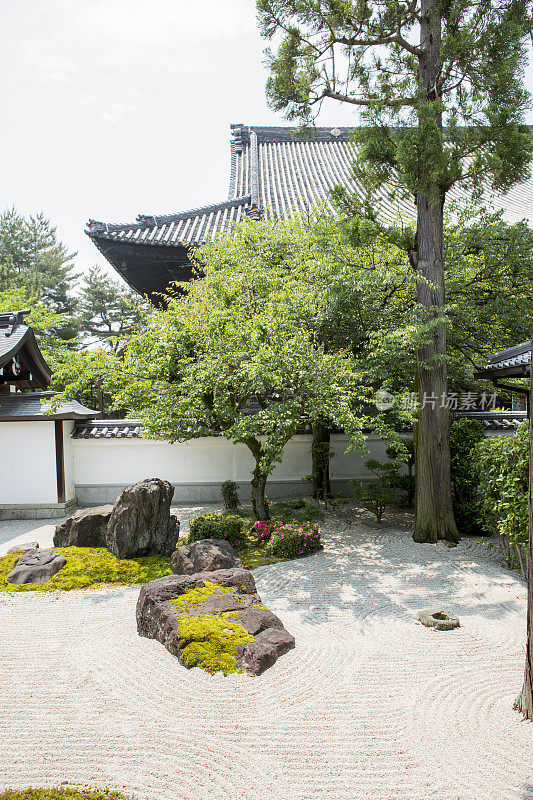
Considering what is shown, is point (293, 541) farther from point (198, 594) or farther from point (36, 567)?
point (36, 567)

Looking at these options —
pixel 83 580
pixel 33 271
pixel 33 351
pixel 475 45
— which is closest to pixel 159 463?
pixel 33 351

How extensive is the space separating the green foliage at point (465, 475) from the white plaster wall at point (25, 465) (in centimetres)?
863

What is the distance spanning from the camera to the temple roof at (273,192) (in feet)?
45.1

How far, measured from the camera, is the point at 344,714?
392 cm

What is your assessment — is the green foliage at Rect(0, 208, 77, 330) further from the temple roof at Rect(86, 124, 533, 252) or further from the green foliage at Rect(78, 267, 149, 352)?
the temple roof at Rect(86, 124, 533, 252)

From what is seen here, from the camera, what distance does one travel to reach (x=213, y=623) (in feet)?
16.6

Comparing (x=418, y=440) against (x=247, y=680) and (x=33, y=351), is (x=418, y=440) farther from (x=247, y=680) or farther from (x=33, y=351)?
(x=33, y=351)

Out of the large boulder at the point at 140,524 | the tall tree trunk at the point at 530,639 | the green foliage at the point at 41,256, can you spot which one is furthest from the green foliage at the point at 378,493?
the green foliage at the point at 41,256

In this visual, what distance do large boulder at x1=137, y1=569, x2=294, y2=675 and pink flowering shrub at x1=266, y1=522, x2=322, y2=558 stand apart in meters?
1.90

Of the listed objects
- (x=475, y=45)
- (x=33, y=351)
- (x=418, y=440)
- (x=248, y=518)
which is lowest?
(x=248, y=518)

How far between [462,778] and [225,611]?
2.76 meters

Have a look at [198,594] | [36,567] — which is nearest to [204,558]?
[198,594]

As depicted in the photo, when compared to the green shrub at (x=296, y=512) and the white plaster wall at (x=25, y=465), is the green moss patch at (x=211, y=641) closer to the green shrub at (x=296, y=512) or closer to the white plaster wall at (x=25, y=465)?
the green shrub at (x=296, y=512)

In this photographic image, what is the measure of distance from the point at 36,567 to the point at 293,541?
3779mm
